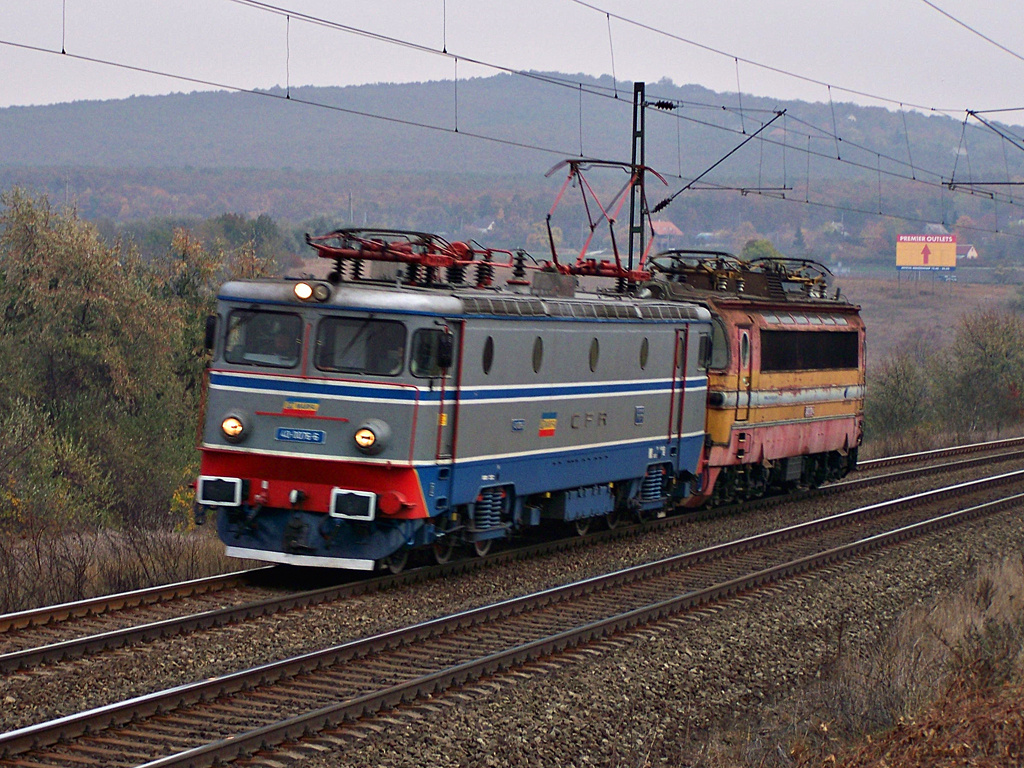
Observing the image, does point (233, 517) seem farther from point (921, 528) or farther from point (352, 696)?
point (921, 528)

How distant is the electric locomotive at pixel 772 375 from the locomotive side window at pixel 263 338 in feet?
27.7

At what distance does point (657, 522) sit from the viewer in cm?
1989

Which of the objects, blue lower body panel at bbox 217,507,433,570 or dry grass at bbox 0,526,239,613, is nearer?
dry grass at bbox 0,526,239,613

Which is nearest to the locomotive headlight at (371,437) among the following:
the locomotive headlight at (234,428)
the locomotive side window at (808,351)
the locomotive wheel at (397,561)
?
the locomotive headlight at (234,428)

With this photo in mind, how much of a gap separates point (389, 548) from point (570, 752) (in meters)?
5.06

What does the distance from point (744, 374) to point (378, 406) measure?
886 centimetres

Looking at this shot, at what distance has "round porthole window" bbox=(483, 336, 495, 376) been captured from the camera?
14625 mm

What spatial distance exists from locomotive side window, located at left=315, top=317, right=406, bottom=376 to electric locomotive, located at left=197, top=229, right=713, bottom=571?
13 mm

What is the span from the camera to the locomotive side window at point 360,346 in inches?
540

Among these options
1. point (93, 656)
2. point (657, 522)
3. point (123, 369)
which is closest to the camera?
point (93, 656)

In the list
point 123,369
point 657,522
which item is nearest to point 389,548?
point 657,522

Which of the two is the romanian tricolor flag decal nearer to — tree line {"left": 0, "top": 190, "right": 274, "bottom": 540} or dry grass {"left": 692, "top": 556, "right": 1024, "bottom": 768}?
dry grass {"left": 692, "top": 556, "right": 1024, "bottom": 768}

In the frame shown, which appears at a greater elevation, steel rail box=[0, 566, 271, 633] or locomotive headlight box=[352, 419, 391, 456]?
locomotive headlight box=[352, 419, 391, 456]

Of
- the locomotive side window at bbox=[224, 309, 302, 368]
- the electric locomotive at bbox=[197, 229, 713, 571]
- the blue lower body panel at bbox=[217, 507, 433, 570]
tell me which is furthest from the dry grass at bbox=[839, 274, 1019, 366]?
the locomotive side window at bbox=[224, 309, 302, 368]
